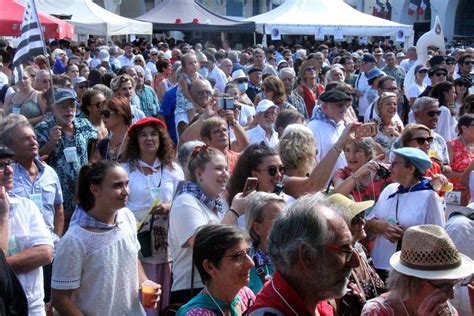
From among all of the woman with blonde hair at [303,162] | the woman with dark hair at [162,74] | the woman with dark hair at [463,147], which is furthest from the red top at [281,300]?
the woman with dark hair at [162,74]

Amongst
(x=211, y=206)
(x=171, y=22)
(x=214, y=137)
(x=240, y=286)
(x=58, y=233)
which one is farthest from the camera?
(x=171, y=22)

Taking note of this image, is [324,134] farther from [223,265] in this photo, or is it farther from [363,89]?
[363,89]

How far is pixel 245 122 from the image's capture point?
9289mm

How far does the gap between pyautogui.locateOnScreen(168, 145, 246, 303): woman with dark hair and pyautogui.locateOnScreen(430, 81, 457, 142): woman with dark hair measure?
15.6ft

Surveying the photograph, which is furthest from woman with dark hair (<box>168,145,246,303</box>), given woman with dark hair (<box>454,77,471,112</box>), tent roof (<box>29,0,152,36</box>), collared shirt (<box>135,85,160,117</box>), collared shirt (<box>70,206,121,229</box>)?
tent roof (<box>29,0,152,36</box>)

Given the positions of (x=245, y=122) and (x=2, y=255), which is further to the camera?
(x=245, y=122)

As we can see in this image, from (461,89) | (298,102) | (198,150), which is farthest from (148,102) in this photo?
(198,150)

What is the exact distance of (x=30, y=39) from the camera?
8.38 m

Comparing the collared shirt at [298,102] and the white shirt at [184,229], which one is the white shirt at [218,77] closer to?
the collared shirt at [298,102]

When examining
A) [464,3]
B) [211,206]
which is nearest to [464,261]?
[211,206]

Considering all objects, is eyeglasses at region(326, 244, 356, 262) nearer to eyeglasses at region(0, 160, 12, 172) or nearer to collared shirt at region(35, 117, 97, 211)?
eyeglasses at region(0, 160, 12, 172)

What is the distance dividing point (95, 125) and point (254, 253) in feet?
13.0

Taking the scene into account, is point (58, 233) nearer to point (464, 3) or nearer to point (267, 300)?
point (267, 300)

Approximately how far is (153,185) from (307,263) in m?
2.98
